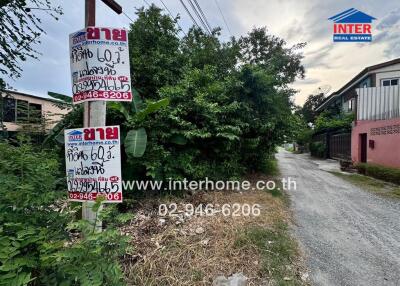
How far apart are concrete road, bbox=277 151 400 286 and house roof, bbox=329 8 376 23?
6.19 meters

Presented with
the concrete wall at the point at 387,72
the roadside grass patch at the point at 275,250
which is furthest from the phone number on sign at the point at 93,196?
the concrete wall at the point at 387,72

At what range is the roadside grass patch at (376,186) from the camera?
6.80 metres

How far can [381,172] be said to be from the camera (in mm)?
8633

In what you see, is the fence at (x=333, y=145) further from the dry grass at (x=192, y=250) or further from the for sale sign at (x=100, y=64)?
the for sale sign at (x=100, y=64)

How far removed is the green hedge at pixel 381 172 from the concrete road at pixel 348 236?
252 centimetres

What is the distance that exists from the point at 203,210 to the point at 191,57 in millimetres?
5203

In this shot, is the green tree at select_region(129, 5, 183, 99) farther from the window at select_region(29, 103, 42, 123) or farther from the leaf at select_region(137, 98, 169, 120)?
Result: the window at select_region(29, 103, 42, 123)

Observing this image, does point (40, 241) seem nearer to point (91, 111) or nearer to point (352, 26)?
point (91, 111)

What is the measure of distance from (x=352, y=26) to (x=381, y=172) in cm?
561

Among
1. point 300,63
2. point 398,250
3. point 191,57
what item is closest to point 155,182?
point 398,250

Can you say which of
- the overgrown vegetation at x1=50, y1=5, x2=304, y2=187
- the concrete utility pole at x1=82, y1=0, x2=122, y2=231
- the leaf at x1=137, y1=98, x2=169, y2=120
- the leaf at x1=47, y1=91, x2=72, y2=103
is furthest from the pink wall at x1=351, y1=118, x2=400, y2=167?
the leaf at x1=47, y1=91, x2=72, y2=103

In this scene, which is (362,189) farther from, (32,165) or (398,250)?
(32,165)

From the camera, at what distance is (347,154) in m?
14.4

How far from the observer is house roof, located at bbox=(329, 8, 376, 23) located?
8134 millimetres
